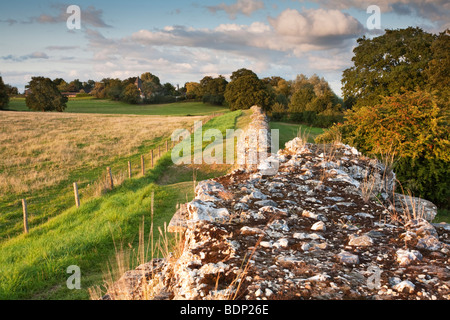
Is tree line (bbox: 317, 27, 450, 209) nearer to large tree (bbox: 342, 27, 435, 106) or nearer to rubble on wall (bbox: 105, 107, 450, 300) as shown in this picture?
rubble on wall (bbox: 105, 107, 450, 300)

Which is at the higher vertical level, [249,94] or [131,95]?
[131,95]

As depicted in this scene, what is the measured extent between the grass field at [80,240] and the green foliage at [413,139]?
24.1 ft

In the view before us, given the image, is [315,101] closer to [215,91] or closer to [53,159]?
[215,91]

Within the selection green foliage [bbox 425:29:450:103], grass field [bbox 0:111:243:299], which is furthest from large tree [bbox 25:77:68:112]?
green foliage [bbox 425:29:450:103]

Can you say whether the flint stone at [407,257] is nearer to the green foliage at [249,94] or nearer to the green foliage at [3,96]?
the green foliage at [249,94]

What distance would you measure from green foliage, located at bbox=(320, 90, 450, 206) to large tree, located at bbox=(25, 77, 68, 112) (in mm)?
68523

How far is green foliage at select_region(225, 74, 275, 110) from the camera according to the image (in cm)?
5728

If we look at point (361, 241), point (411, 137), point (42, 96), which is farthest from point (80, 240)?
point (42, 96)

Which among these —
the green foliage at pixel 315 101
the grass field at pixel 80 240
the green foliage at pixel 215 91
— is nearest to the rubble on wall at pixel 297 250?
the grass field at pixel 80 240

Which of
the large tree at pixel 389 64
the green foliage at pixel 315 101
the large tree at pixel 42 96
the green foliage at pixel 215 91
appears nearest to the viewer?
the large tree at pixel 389 64

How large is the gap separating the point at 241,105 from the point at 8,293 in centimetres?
5419

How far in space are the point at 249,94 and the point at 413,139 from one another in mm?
47911

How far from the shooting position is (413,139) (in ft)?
35.8

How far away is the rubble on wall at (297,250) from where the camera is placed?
8.68 ft
